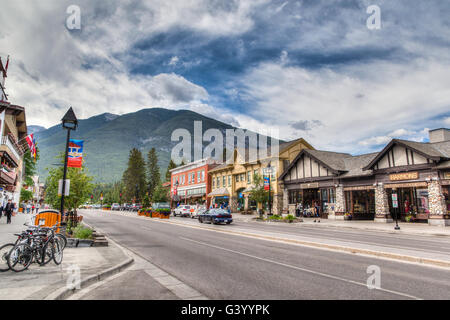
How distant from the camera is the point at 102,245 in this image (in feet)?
39.8

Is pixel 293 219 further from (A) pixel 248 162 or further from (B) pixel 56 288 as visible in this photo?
(B) pixel 56 288

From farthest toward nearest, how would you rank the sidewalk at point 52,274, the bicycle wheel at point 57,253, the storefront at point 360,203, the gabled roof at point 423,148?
the storefront at point 360,203, the gabled roof at point 423,148, the bicycle wheel at point 57,253, the sidewalk at point 52,274

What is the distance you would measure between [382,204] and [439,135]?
9.10m

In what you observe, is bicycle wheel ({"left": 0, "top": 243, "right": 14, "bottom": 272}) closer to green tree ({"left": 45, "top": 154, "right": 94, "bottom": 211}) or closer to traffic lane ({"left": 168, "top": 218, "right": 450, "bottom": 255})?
green tree ({"left": 45, "top": 154, "right": 94, "bottom": 211})

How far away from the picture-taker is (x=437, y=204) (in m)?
24.0

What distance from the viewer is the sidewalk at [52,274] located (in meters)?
5.49

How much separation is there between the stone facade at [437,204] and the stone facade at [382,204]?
4.07 metres

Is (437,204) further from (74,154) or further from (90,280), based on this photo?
(90,280)

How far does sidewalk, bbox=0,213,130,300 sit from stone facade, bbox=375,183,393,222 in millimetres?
25438

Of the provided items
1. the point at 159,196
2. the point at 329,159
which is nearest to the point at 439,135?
the point at 329,159

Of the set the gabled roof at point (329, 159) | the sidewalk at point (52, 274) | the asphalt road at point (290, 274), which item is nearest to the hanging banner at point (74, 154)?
the sidewalk at point (52, 274)

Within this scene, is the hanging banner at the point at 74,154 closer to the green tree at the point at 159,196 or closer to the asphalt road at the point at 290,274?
the asphalt road at the point at 290,274
